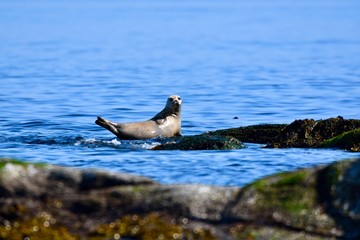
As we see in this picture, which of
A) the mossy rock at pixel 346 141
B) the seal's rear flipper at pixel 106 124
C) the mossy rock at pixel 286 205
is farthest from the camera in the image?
the seal's rear flipper at pixel 106 124

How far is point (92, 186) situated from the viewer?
873cm

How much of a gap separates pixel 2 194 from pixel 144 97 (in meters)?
24.8

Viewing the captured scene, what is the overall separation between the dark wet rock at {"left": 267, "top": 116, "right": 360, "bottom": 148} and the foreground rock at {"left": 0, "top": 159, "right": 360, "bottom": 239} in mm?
9353

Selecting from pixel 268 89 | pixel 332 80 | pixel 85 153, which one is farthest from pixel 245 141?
pixel 332 80

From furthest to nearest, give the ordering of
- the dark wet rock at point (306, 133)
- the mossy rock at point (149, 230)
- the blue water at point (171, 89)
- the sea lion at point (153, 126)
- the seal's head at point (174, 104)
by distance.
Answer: the seal's head at point (174, 104), the sea lion at point (153, 126), the dark wet rock at point (306, 133), the blue water at point (171, 89), the mossy rock at point (149, 230)

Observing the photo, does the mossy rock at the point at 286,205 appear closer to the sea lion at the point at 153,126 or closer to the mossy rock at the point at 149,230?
the mossy rock at the point at 149,230

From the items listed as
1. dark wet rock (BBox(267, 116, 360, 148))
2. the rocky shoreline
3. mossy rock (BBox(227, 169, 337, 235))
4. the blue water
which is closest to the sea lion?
the blue water

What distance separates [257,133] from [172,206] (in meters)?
11.2

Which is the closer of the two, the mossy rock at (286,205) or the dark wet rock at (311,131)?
the mossy rock at (286,205)

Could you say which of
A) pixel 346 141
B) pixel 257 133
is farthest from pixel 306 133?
pixel 257 133

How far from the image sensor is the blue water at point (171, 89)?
54.5ft

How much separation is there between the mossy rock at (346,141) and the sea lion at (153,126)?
386 centimetres

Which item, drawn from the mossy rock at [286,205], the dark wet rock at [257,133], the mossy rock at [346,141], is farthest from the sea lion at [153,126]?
the mossy rock at [286,205]

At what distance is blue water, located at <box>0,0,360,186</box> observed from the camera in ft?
54.5
